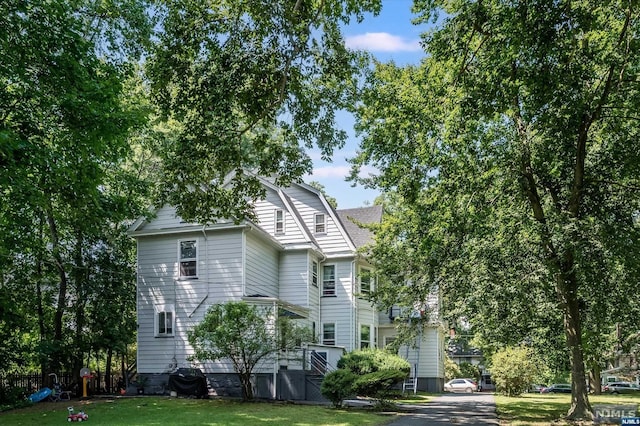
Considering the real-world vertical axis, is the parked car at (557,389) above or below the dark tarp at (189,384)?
below

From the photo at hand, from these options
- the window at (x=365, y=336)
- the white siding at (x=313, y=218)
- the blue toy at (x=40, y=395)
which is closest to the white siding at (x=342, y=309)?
the white siding at (x=313, y=218)

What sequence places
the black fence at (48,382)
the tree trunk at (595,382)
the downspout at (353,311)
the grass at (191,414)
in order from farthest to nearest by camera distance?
the tree trunk at (595,382), the downspout at (353,311), the black fence at (48,382), the grass at (191,414)

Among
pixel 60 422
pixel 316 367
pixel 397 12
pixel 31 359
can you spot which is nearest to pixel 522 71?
pixel 397 12

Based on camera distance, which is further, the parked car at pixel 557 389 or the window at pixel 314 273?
the parked car at pixel 557 389

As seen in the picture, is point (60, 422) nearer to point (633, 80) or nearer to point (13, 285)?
point (13, 285)

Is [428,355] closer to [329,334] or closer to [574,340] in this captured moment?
[329,334]

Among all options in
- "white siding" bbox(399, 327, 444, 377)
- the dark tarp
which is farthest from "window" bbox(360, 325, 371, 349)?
the dark tarp

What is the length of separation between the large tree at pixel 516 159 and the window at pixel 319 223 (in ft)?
31.4

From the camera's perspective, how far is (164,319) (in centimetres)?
2208

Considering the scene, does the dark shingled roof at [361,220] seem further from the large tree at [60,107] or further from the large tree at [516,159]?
the large tree at [60,107]

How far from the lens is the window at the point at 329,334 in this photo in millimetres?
26031

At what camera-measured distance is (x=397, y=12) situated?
10.7 metres

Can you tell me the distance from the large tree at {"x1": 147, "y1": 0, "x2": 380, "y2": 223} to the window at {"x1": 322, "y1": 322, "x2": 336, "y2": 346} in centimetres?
1680

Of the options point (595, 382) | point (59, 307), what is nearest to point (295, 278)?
point (59, 307)
